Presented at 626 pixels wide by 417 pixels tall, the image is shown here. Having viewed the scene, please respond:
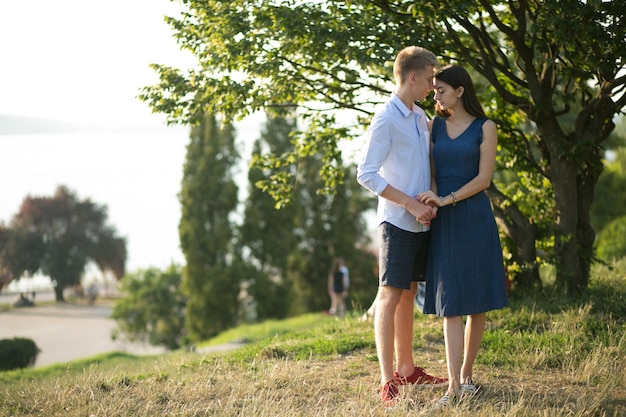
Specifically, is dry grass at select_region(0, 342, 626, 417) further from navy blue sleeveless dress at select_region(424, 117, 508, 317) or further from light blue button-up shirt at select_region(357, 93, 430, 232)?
light blue button-up shirt at select_region(357, 93, 430, 232)

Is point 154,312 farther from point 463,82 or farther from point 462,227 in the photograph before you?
point 463,82

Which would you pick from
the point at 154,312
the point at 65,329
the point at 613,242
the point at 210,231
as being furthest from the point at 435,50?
the point at 65,329

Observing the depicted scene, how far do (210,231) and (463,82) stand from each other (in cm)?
2787

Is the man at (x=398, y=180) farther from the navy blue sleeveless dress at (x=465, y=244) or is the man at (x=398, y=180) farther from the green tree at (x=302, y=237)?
the green tree at (x=302, y=237)

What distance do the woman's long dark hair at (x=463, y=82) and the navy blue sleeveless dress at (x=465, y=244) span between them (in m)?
0.09

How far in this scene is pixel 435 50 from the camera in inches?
275

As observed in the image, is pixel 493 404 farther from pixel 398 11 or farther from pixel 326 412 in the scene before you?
pixel 398 11

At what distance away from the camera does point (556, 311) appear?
7039mm

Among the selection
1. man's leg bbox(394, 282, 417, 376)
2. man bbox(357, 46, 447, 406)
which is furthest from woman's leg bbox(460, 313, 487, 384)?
man bbox(357, 46, 447, 406)

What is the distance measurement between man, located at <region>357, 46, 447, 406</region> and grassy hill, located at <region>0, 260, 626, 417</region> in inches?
19.9

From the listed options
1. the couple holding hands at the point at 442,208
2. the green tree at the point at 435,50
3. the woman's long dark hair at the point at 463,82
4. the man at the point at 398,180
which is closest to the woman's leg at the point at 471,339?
the couple holding hands at the point at 442,208

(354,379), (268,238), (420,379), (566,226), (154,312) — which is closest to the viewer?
(420,379)

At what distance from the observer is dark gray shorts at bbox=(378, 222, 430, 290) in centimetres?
440

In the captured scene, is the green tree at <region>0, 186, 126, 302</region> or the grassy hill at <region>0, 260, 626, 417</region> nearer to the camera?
the grassy hill at <region>0, 260, 626, 417</region>
